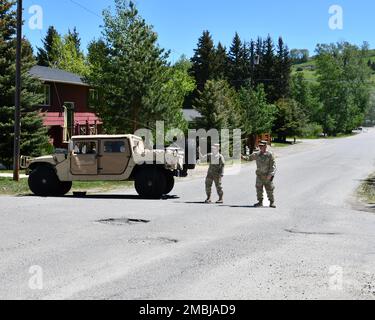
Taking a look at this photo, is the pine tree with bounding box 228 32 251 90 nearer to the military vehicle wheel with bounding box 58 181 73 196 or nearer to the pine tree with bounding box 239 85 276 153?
the pine tree with bounding box 239 85 276 153

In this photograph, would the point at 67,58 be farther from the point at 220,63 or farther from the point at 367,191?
the point at 367,191

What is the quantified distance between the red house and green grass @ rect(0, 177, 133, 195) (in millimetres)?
16303

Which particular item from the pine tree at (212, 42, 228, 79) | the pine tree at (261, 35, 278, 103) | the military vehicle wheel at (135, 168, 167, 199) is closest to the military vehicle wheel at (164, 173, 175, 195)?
the military vehicle wheel at (135, 168, 167, 199)

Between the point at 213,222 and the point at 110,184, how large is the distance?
11.7m

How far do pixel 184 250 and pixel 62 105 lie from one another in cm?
3482

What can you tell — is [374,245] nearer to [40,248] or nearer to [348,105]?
[40,248]

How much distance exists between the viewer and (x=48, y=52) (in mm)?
83812

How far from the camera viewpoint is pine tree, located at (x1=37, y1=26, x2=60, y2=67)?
7750 centimetres

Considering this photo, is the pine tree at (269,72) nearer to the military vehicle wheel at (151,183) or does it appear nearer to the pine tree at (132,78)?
the pine tree at (132,78)

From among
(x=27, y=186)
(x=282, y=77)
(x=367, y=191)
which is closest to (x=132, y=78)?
(x=27, y=186)

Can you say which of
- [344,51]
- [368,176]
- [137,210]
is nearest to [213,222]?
[137,210]

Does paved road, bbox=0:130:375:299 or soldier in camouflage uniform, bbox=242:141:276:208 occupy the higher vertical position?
soldier in camouflage uniform, bbox=242:141:276:208

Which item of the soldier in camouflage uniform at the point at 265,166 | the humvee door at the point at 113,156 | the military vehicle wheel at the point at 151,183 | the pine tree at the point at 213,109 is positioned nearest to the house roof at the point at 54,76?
the pine tree at the point at 213,109

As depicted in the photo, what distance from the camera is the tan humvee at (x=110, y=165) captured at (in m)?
17.8
